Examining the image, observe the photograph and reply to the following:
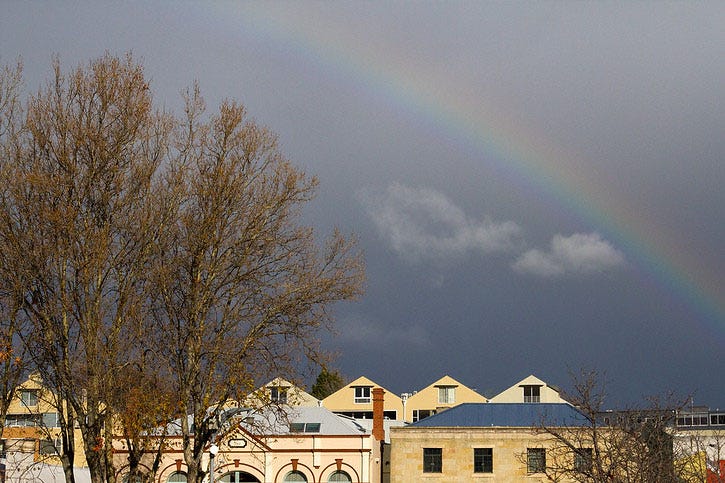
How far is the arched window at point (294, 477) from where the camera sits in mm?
65750

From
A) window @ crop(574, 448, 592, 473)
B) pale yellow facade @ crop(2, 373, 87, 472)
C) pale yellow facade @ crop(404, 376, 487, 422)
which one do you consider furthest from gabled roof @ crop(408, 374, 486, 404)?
window @ crop(574, 448, 592, 473)

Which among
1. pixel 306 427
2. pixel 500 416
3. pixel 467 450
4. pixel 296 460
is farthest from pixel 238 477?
pixel 500 416

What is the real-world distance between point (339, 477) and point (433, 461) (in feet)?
20.6

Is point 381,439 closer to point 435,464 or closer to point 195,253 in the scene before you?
point 435,464

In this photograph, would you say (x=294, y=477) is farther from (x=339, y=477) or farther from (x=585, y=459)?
(x=585, y=459)

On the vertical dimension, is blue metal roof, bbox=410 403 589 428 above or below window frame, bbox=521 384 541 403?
below

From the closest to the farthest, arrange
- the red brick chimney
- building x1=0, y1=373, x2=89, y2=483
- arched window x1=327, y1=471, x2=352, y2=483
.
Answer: building x1=0, y1=373, x2=89, y2=483 → arched window x1=327, y1=471, x2=352, y2=483 → the red brick chimney

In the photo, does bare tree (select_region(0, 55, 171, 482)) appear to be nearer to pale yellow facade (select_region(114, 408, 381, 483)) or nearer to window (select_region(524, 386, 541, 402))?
pale yellow facade (select_region(114, 408, 381, 483))

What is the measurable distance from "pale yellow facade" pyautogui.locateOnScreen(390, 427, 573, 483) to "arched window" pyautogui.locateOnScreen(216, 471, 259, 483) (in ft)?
30.4

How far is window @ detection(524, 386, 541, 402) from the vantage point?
118875 mm

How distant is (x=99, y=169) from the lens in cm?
3853

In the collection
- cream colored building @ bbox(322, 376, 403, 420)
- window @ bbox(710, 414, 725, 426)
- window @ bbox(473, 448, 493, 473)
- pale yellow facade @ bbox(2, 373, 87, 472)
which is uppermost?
cream colored building @ bbox(322, 376, 403, 420)

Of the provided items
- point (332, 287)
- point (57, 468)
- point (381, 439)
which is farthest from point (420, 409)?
point (332, 287)

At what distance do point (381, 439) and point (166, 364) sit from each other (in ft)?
107
